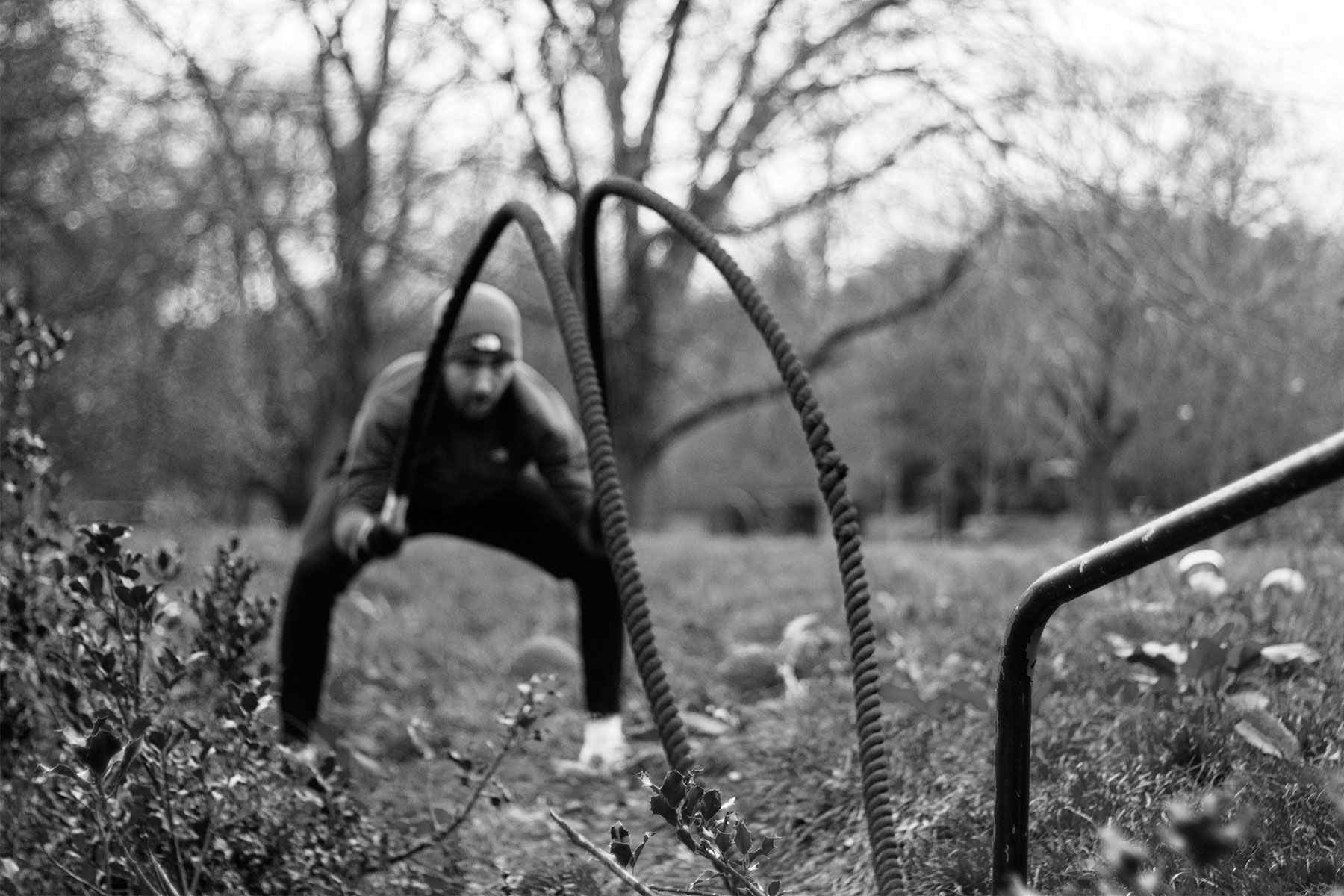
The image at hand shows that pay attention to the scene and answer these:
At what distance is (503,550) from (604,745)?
657 millimetres

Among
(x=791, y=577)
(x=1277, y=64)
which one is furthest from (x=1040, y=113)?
(x=791, y=577)

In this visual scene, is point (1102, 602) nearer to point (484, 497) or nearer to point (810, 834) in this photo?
point (810, 834)

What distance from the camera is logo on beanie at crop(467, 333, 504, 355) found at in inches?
158

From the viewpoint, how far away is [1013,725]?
206cm

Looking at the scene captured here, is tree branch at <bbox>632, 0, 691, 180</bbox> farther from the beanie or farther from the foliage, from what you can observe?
the foliage

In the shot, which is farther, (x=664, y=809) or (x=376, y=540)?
(x=376, y=540)

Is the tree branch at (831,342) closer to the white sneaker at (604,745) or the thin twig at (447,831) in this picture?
the white sneaker at (604,745)

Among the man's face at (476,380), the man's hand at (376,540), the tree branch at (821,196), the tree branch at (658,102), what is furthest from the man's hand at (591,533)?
the tree branch at (658,102)

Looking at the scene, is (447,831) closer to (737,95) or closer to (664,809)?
(664,809)

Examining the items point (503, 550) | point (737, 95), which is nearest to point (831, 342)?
point (737, 95)

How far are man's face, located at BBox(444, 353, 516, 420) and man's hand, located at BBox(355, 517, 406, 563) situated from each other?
49cm

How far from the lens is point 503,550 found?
4.16 meters

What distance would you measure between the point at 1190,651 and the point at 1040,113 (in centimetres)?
451

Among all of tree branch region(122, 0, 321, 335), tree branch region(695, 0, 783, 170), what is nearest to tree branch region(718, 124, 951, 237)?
tree branch region(695, 0, 783, 170)
